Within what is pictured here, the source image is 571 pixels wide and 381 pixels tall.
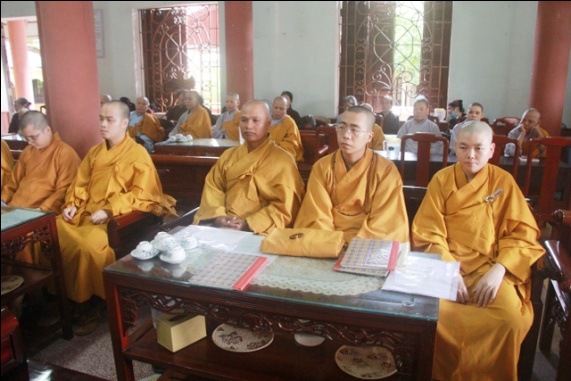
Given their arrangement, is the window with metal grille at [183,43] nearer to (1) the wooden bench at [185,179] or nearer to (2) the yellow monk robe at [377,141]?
(2) the yellow monk robe at [377,141]

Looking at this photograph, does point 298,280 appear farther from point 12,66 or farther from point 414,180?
point 414,180

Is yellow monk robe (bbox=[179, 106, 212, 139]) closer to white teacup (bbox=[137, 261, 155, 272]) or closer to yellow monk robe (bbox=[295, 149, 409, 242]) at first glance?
yellow monk robe (bbox=[295, 149, 409, 242])

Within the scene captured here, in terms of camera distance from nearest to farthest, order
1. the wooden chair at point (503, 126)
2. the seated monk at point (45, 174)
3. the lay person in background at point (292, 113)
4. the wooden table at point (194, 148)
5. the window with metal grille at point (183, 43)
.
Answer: the seated monk at point (45, 174), the wooden table at point (194, 148), the wooden chair at point (503, 126), the lay person in background at point (292, 113), the window with metal grille at point (183, 43)

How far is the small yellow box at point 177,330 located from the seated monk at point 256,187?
0.69 meters

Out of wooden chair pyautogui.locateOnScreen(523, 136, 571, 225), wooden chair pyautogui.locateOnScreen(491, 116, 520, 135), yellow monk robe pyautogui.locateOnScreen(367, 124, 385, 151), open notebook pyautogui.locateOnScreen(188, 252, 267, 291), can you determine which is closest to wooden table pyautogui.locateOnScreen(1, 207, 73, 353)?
open notebook pyautogui.locateOnScreen(188, 252, 267, 291)

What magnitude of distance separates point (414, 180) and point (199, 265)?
106 inches

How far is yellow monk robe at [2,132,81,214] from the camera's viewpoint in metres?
2.68

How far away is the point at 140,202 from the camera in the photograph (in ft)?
8.94

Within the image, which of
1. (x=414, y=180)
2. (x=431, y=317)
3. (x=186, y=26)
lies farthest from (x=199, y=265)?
(x=186, y=26)

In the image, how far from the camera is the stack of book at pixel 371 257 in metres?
A: 1.58

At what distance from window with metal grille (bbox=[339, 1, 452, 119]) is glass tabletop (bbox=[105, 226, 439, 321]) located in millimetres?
7160

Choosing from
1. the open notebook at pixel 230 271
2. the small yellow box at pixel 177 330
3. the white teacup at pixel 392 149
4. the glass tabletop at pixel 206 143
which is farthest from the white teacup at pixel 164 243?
the glass tabletop at pixel 206 143

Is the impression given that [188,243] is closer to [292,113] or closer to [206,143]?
[206,143]

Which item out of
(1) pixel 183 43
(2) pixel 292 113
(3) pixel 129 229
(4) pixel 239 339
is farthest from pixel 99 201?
(1) pixel 183 43
